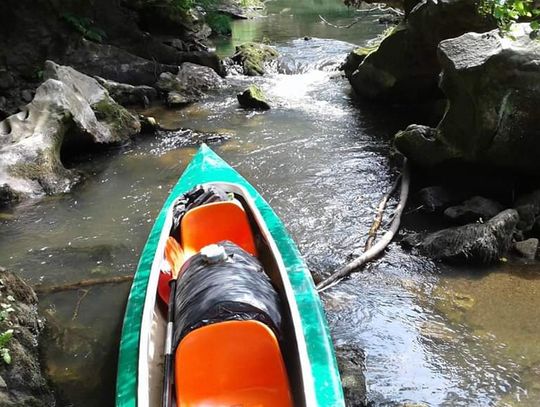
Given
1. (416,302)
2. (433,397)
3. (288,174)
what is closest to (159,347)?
(433,397)

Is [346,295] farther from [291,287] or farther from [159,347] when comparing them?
[159,347]

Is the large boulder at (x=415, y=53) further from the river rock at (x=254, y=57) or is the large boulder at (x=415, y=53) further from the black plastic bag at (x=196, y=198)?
the black plastic bag at (x=196, y=198)

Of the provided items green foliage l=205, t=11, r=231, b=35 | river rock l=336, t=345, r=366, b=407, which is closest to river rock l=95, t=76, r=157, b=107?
river rock l=336, t=345, r=366, b=407

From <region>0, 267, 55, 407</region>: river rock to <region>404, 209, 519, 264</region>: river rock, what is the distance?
388cm

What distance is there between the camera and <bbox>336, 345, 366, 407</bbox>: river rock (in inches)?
153

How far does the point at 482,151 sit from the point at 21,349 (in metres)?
5.26

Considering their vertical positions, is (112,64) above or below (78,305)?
above

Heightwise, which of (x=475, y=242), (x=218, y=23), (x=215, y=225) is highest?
(x=215, y=225)

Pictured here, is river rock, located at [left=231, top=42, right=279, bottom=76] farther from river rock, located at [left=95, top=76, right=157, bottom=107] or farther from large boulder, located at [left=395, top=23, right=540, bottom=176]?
large boulder, located at [left=395, top=23, right=540, bottom=176]

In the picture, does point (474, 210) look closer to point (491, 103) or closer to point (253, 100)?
point (491, 103)

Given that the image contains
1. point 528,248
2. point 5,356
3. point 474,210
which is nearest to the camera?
point 5,356

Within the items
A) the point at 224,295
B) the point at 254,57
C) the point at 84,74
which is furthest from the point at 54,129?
the point at 254,57

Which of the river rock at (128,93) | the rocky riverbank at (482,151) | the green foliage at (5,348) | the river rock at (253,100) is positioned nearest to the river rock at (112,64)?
the river rock at (128,93)

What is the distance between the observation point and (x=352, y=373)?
410 centimetres
